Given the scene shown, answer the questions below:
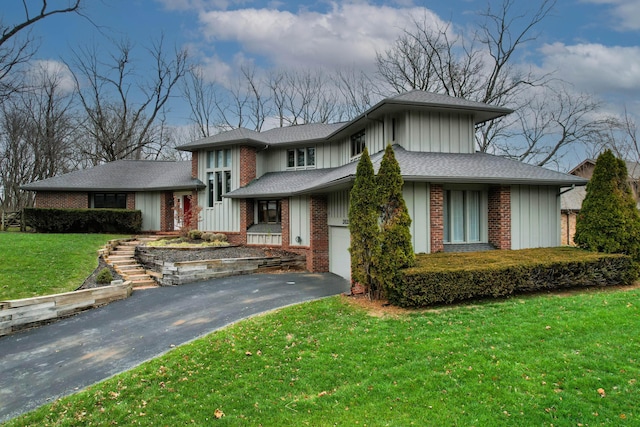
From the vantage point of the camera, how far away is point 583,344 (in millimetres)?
4973

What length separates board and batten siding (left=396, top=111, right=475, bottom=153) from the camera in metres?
11.8

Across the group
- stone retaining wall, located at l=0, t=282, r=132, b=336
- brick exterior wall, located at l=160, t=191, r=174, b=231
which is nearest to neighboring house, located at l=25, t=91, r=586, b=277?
brick exterior wall, located at l=160, t=191, r=174, b=231

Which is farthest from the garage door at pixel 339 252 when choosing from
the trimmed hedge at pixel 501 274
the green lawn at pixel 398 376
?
the green lawn at pixel 398 376

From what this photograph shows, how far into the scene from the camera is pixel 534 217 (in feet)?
34.9

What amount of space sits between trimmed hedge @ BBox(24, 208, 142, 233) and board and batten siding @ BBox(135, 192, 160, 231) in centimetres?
69

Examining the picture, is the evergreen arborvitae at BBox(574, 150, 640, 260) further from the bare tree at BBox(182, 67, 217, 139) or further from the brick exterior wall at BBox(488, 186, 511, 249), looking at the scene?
the bare tree at BBox(182, 67, 217, 139)

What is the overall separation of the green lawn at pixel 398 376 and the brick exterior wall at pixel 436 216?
3.17 metres

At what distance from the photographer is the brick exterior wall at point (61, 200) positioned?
19.2 m

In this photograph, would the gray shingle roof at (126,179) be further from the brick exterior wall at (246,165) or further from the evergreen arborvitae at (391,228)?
the evergreen arborvitae at (391,228)

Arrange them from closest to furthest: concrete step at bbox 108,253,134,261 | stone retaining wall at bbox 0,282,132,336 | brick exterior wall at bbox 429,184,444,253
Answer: stone retaining wall at bbox 0,282,132,336
brick exterior wall at bbox 429,184,444,253
concrete step at bbox 108,253,134,261

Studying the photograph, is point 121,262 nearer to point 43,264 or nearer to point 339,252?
point 43,264

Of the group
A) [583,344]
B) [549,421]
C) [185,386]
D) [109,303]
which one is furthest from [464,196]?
[109,303]

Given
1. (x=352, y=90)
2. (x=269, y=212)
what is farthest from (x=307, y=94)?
(x=269, y=212)

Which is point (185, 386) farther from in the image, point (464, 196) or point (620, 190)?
point (620, 190)
